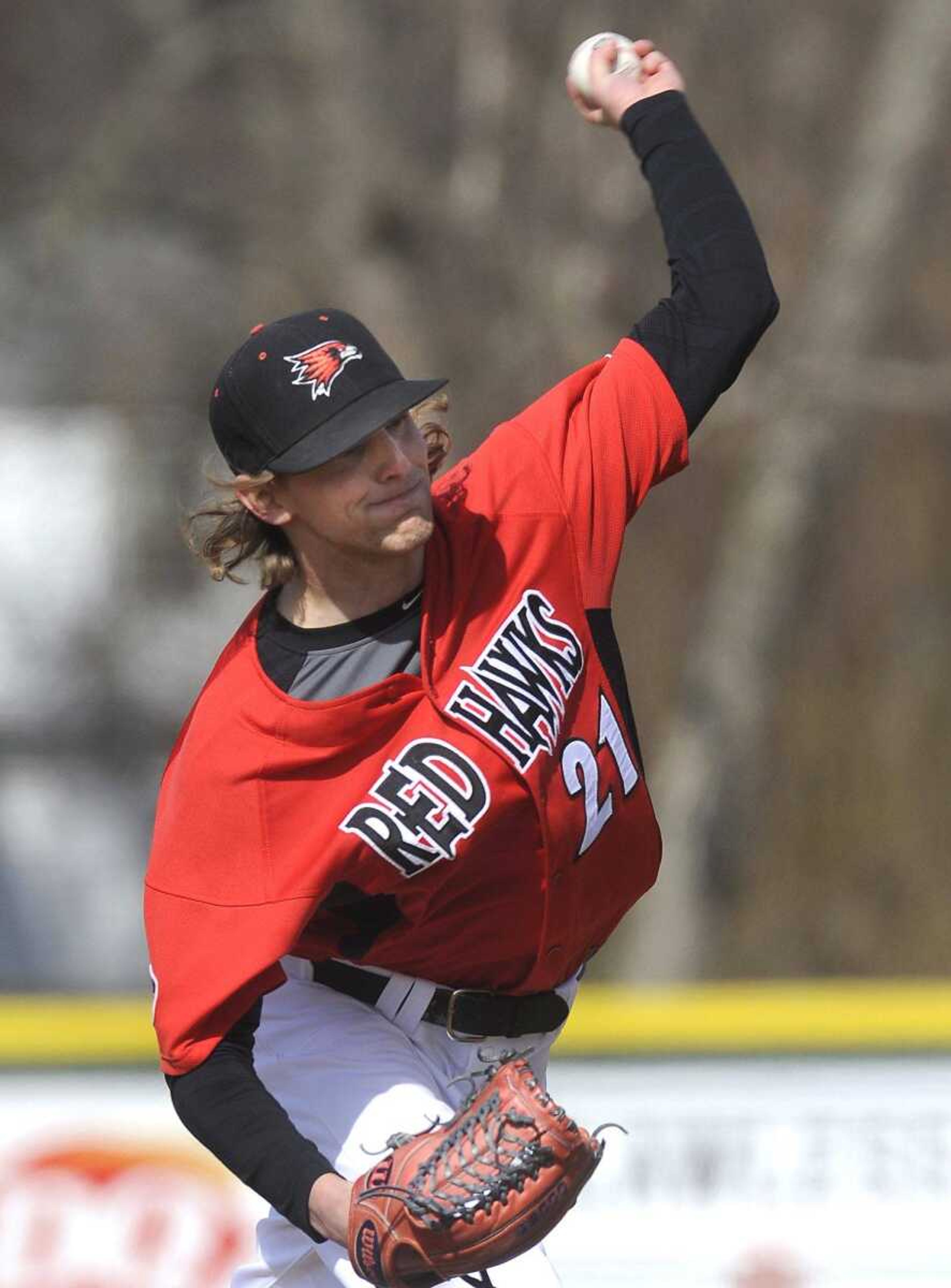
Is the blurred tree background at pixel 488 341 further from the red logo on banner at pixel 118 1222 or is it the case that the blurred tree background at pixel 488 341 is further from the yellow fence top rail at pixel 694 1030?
the red logo on banner at pixel 118 1222

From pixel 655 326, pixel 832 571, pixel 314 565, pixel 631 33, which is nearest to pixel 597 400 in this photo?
pixel 655 326

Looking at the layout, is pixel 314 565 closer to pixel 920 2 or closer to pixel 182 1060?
pixel 182 1060

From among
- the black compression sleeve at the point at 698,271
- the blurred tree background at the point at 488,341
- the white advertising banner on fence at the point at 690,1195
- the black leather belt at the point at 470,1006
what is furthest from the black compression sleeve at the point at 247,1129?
the blurred tree background at the point at 488,341

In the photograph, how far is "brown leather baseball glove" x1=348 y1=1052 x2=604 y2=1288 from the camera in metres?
2.51

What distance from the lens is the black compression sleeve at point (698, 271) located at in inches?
119

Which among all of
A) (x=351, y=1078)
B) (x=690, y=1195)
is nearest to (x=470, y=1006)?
(x=351, y=1078)

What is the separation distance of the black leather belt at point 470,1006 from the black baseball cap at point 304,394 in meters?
0.77

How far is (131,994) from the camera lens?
9.35 metres

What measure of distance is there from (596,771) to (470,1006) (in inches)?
15.4

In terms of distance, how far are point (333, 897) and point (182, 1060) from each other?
0.98 feet

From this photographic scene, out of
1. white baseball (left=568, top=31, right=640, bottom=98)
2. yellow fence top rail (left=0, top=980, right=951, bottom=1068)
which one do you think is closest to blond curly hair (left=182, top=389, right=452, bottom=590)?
white baseball (left=568, top=31, right=640, bottom=98)

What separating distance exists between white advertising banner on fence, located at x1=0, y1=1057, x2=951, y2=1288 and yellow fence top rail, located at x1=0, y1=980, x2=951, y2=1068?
57 millimetres

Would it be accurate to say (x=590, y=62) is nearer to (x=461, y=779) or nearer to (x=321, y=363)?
(x=321, y=363)

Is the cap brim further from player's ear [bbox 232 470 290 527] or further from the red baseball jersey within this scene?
the red baseball jersey
